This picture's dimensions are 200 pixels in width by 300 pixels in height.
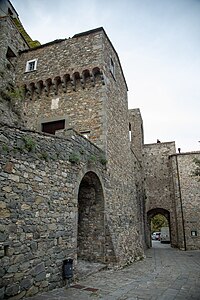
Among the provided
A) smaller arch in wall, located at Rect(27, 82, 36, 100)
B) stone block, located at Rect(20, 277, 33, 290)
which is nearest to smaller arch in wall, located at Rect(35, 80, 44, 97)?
smaller arch in wall, located at Rect(27, 82, 36, 100)

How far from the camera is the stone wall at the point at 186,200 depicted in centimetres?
1725

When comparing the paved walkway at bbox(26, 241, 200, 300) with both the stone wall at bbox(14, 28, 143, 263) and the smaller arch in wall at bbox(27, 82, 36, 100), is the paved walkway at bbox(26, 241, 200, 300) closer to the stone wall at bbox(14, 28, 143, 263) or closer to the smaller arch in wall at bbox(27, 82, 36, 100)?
the stone wall at bbox(14, 28, 143, 263)

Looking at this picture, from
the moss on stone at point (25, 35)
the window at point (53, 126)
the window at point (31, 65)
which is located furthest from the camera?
the moss on stone at point (25, 35)

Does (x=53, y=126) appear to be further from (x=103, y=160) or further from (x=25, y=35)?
(x=25, y=35)

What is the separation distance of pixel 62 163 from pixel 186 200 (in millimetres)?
14883

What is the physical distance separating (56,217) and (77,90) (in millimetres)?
6527

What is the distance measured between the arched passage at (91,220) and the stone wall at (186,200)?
1051 cm

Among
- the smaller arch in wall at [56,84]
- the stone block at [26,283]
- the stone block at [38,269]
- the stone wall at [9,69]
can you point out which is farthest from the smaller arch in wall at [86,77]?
the stone block at [26,283]

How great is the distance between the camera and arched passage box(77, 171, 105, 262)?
8014 millimetres

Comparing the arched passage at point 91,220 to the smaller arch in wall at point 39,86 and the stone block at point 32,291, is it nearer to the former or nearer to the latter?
the stone block at point 32,291

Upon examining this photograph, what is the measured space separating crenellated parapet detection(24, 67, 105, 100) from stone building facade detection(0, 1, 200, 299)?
5cm

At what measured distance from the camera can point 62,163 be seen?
246 inches

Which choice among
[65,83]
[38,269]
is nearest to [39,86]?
[65,83]

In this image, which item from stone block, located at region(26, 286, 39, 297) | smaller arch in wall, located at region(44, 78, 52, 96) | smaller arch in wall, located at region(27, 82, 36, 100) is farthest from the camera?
smaller arch in wall, located at region(27, 82, 36, 100)
